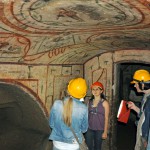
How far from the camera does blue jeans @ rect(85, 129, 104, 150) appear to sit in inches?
186

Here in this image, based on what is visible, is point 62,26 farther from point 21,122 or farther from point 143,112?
point 21,122

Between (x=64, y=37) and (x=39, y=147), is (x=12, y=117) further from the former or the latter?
(x=64, y=37)

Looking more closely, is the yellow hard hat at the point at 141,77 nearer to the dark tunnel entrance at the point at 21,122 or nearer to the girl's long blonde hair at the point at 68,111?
the girl's long blonde hair at the point at 68,111

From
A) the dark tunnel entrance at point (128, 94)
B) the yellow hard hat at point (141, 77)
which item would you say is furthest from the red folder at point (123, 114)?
the dark tunnel entrance at point (128, 94)

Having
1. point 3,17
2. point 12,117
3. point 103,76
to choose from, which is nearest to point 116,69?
point 103,76

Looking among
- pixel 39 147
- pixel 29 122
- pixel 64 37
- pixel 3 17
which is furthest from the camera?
pixel 29 122

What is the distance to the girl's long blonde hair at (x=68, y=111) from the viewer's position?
3.26 m

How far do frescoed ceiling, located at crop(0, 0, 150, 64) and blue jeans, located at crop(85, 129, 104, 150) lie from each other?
5.25 ft

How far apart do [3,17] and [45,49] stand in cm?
167

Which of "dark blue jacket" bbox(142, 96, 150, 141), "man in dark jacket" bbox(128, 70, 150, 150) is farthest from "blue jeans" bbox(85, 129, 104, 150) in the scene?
"dark blue jacket" bbox(142, 96, 150, 141)

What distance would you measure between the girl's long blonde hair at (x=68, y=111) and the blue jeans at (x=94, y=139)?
5.07 ft

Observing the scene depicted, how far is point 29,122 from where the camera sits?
20.9 feet

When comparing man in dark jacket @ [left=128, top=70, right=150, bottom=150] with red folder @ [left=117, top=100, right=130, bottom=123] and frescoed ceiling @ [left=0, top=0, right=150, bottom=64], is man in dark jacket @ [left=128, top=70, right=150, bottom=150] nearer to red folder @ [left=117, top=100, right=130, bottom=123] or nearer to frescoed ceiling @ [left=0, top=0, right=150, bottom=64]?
red folder @ [left=117, top=100, right=130, bottom=123]

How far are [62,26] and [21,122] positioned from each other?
3536mm
